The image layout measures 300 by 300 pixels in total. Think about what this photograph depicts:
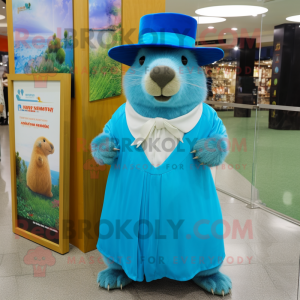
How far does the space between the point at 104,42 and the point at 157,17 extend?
66 centimetres

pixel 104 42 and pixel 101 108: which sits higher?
pixel 104 42

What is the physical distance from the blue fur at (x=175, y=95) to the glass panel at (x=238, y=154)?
1.96 metres

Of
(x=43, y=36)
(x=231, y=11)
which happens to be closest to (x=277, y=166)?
(x=231, y=11)

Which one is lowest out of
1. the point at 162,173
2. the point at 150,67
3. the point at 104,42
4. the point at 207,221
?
the point at 207,221

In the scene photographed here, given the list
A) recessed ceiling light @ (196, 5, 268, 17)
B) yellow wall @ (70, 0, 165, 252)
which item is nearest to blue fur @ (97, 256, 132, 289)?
yellow wall @ (70, 0, 165, 252)

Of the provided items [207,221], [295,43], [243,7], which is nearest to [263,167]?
[295,43]

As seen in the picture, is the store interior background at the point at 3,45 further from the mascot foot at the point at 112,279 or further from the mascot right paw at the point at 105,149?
the mascot foot at the point at 112,279

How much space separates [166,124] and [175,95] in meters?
0.16

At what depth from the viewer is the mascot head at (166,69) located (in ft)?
5.90

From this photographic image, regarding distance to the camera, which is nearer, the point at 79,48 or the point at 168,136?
the point at 168,136

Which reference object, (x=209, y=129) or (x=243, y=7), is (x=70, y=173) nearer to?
(x=209, y=129)

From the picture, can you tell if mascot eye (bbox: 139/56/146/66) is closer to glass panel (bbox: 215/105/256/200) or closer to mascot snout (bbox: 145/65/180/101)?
mascot snout (bbox: 145/65/180/101)

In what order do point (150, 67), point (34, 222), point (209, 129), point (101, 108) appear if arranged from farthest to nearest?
point (34, 222)
point (101, 108)
point (209, 129)
point (150, 67)

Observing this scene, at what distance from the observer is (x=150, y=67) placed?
1.82 meters
